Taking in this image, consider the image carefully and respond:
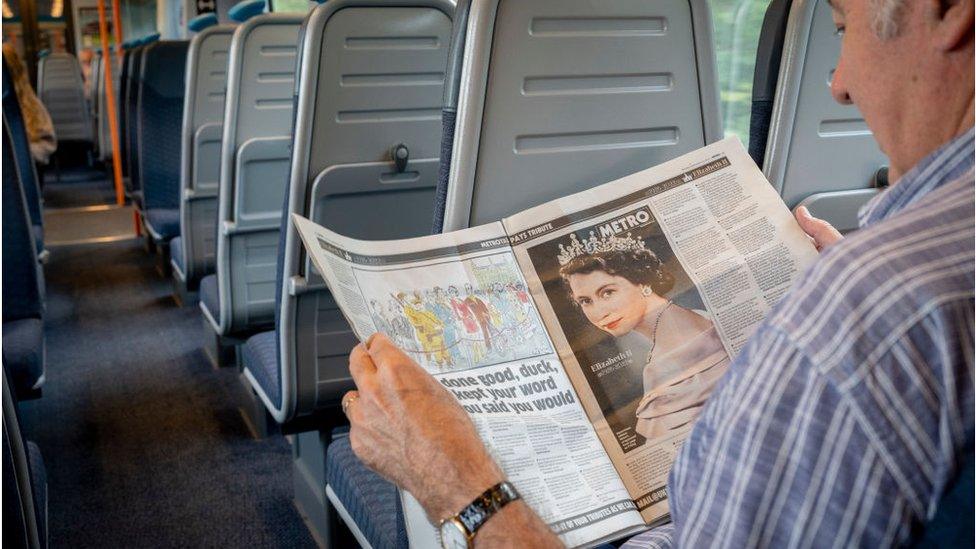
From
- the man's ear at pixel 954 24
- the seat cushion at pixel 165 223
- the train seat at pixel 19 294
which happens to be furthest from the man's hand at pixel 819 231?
the seat cushion at pixel 165 223

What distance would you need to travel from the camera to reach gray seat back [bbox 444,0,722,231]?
1.21 meters

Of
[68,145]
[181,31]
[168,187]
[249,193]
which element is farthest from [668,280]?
[68,145]

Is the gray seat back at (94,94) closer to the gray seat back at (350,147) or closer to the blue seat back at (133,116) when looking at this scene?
the blue seat back at (133,116)

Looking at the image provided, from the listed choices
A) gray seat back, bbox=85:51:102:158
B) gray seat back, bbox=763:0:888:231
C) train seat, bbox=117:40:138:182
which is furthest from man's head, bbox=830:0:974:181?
gray seat back, bbox=85:51:102:158

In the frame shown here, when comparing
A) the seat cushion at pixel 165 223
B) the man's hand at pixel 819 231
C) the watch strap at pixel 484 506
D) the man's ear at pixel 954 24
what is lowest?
the seat cushion at pixel 165 223

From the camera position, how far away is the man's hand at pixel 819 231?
1130 millimetres

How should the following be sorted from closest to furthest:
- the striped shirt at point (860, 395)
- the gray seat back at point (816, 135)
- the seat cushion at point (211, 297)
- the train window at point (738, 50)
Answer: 1. the striped shirt at point (860, 395)
2. the gray seat back at point (816, 135)
3. the train window at point (738, 50)
4. the seat cushion at point (211, 297)

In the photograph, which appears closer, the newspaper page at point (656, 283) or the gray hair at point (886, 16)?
the gray hair at point (886, 16)

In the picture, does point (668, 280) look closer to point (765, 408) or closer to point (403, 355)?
point (403, 355)

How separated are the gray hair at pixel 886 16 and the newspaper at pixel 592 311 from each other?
48cm

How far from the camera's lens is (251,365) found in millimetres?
2457

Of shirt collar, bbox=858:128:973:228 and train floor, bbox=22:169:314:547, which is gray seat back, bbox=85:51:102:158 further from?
shirt collar, bbox=858:128:973:228

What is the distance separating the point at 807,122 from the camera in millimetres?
1460

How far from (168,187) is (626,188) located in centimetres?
410
